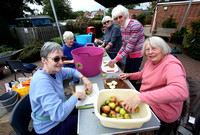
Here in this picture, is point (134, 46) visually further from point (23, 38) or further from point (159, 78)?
point (23, 38)

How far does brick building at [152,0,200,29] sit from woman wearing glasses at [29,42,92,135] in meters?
11.6

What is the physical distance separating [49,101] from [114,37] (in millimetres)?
2383

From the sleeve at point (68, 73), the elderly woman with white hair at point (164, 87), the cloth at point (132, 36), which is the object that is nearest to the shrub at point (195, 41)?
the cloth at point (132, 36)

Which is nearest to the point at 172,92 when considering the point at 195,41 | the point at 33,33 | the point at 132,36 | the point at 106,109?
the point at 106,109

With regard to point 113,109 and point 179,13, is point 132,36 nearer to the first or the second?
point 113,109

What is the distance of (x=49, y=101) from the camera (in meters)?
0.94

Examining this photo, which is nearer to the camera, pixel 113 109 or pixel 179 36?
pixel 113 109

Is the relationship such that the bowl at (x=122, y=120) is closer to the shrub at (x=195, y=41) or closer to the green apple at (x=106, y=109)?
the green apple at (x=106, y=109)

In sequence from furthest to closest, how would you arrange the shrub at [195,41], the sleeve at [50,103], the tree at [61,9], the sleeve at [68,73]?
the tree at [61,9] < the shrub at [195,41] < the sleeve at [68,73] < the sleeve at [50,103]

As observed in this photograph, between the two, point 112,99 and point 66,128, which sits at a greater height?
point 112,99

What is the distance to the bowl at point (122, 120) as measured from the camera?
79 cm

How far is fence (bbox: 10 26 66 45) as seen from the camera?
7069 mm

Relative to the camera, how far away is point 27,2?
12.8 m

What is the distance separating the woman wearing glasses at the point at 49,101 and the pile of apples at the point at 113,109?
1.02ft
